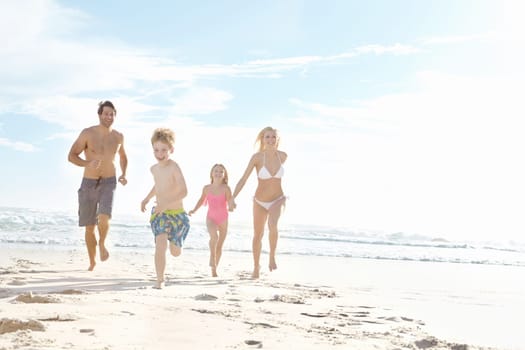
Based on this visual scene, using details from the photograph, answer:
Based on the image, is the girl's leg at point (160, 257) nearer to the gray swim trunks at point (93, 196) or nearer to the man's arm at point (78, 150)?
the gray swim trunks at point (93, 196)

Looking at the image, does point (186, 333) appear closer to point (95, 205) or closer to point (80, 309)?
point (80, 309)

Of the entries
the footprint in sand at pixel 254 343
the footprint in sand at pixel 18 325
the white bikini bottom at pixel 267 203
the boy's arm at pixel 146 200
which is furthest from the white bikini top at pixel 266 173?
the footprint in sand at pixel 18 325

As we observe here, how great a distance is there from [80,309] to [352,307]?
2810mm

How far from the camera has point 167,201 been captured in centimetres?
661

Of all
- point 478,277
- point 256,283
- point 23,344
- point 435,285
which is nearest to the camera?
point 23,344

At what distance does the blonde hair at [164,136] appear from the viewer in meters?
6.64

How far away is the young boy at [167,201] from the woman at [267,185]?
5.98 feet

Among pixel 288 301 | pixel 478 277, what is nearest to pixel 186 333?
pixel 288 301

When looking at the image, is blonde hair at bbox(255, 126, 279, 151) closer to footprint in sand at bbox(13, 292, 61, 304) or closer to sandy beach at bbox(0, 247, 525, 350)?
sandy beach at bbox(0, 247, 525, 350)

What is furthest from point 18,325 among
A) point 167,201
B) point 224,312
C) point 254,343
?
point 167,201

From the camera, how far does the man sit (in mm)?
8156

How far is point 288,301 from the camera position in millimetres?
5879

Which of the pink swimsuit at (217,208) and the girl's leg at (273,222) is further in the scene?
the pink swimsuit at (217,208)

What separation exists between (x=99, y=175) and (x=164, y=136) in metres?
2.02
